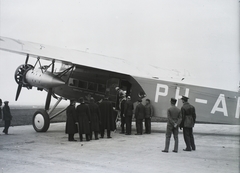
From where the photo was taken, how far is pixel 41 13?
1148 centimetres

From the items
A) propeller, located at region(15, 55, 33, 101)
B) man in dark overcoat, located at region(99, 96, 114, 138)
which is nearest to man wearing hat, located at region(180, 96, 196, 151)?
man in dark overcoat, located at region(99, 96, 114, 138)

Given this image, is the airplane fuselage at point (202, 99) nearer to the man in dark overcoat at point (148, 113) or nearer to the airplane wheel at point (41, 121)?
the man in dark overcoat at point (148, 113)

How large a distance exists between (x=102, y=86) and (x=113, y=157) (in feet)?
21.0

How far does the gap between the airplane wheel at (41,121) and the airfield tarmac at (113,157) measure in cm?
210

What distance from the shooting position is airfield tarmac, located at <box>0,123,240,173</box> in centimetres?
595

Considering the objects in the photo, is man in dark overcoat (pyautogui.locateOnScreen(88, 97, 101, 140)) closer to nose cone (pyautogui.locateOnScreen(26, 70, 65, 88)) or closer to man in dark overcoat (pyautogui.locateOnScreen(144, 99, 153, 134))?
nose cone (pyautogui.locateOnScreen(26, 70, 65, 88))

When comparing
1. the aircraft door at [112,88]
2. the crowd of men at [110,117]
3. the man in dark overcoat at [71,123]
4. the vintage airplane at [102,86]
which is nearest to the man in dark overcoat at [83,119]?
the crowd of men at [110,117]

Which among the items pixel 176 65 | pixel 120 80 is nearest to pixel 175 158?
pixel 120 80

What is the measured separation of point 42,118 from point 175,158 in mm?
6817

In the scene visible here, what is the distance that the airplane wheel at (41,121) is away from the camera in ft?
38.8

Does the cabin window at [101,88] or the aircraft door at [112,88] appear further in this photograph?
→ the cabin window at [101,88]

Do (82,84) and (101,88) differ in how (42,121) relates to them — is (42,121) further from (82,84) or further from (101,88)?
(101,88)

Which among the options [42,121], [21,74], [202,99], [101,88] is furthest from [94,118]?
[21,74]

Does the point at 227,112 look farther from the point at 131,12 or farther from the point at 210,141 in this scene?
the point at 131,12
